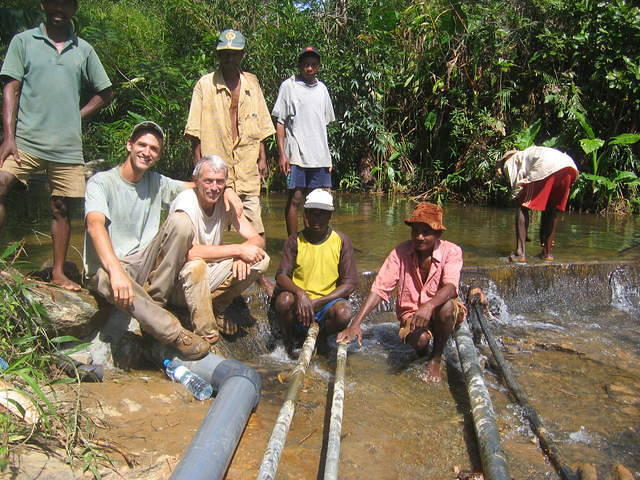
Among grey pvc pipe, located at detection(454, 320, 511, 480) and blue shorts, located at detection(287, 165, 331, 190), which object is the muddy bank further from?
blue shorts, located at detection(287, 165, 331, 190)

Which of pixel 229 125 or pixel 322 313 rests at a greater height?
pixel 229 125

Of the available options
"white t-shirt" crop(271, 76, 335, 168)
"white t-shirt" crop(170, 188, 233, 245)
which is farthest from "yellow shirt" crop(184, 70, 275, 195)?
"white t-shirt" crop(170, 188, 233, 245)

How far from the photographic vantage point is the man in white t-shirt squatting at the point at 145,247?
3736 mm

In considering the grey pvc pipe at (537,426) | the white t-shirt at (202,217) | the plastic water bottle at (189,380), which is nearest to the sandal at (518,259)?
the grey pvc pipe at (537,426)

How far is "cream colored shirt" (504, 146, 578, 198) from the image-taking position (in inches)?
A: 246

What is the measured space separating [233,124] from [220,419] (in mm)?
2769

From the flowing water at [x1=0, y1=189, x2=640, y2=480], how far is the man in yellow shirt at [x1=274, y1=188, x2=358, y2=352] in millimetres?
377

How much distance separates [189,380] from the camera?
3764 mm

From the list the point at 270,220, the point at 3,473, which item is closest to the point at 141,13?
the point at 270,220

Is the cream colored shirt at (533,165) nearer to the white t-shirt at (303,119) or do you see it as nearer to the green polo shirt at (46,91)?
the white t-shirt at (303,119)

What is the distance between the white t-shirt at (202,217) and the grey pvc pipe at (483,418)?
1.83 meters

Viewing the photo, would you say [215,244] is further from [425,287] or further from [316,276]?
[425,287]

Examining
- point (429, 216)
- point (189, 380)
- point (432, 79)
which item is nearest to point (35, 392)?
point (189, 380)

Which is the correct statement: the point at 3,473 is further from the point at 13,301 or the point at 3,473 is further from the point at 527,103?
the point at 527,103
